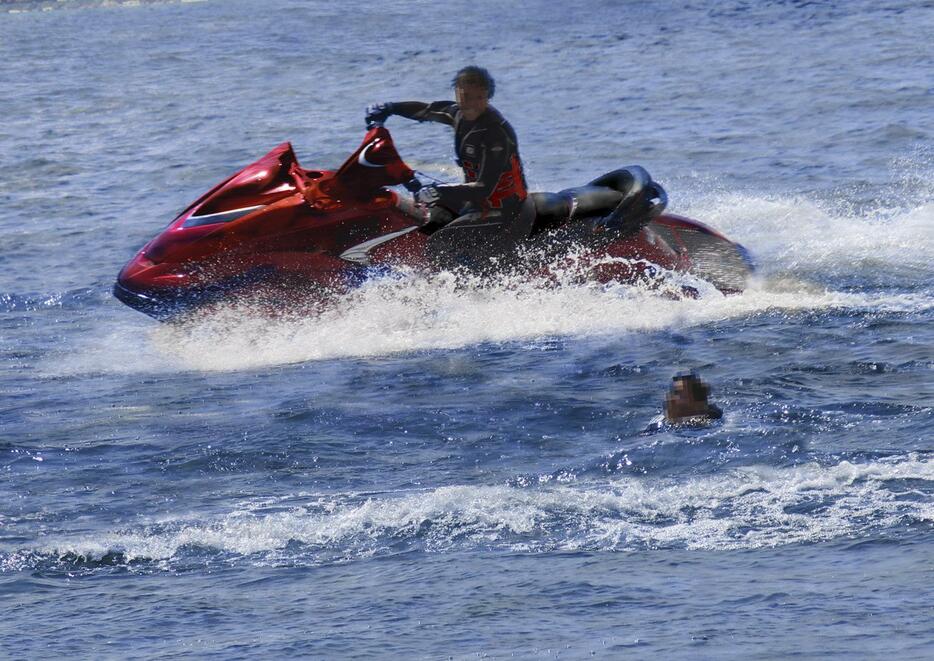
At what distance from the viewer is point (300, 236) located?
1073cm

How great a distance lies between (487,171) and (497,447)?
2807 millimetres

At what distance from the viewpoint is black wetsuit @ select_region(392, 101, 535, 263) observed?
1069 centimetres

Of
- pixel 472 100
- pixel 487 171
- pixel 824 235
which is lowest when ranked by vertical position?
pixel 824 235

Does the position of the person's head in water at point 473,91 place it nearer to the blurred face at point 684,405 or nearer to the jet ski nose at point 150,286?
the jet ski nose at point 150,286

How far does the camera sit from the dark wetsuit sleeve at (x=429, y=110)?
11.2 metres

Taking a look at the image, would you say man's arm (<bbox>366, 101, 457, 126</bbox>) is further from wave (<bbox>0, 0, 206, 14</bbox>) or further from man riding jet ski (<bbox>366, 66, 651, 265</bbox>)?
wave (<bbox>0, 0, 206, 14</bbox>)

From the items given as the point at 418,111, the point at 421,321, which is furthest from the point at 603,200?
the point at 421,321

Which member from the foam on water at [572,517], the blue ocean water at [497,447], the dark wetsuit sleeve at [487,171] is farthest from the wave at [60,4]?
the foam on water at [572,517]

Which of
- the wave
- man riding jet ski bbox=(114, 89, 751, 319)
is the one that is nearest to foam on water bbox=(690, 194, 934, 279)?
man riding jet ski bbox=(114, 89, 751, 319)

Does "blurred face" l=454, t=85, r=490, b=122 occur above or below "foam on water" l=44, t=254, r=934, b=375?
above

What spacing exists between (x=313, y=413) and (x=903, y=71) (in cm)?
1804

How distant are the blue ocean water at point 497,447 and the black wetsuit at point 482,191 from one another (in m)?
0.38

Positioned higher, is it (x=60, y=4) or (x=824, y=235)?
(x=60, y=4)

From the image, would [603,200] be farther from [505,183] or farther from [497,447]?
[497,447]
